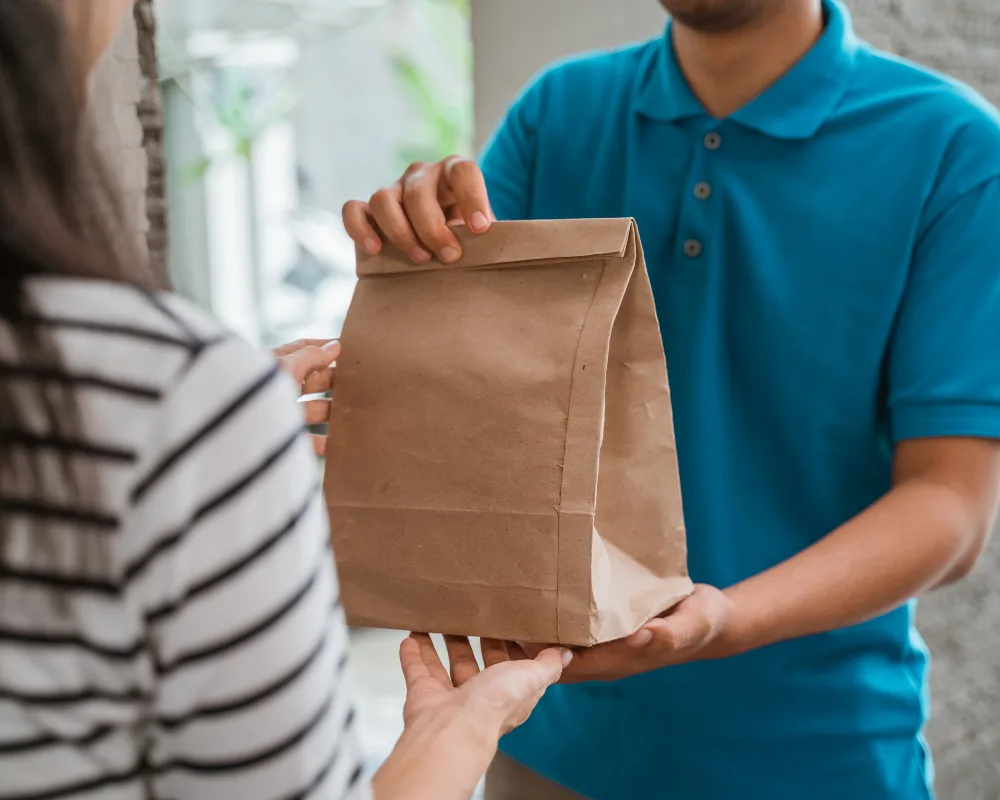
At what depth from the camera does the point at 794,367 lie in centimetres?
95

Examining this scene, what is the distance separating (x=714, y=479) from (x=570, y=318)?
341 mm

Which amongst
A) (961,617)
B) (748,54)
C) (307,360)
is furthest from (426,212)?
(961,617)

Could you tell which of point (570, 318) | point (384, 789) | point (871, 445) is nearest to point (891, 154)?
point (871, 445)

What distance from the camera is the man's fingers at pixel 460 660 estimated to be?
2.29ft

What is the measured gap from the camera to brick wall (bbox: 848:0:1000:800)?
62.4 inches

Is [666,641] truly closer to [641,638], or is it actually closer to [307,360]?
[641,638]

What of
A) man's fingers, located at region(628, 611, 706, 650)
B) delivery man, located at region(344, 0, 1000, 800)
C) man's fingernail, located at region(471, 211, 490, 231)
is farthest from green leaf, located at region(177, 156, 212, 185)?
man's fingers, located at region(628, 611, 706, 650)

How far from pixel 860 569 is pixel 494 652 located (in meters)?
0.36

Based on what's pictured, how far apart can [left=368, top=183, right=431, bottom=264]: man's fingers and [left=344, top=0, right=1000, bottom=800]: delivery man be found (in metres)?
0.17

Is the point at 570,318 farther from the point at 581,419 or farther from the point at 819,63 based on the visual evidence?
the point at 819,63

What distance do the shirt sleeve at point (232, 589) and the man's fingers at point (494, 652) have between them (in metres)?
0.35

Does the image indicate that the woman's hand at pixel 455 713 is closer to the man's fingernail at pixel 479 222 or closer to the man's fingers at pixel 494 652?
the man's fingers at pixel 494 652

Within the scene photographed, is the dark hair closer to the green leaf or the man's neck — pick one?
the man's neck

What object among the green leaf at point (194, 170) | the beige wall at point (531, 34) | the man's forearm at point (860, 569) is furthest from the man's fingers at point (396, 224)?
the green leaf at point (194, 170)
